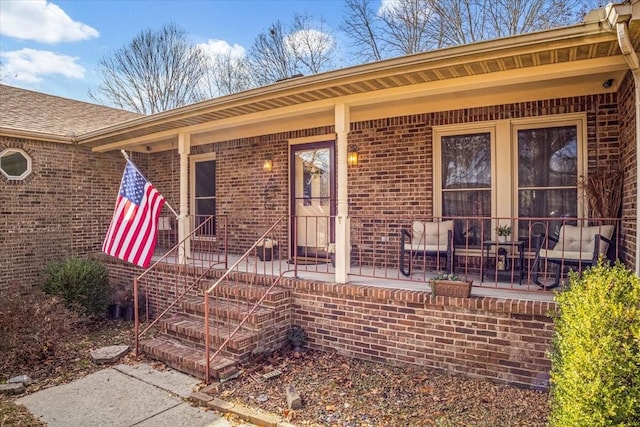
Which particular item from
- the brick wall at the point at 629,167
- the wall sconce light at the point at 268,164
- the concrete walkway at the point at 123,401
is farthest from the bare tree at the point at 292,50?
the concrete walkway at the point at 123,401

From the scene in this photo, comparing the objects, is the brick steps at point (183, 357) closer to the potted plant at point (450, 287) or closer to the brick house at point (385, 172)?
the brick house at point (385, 172)

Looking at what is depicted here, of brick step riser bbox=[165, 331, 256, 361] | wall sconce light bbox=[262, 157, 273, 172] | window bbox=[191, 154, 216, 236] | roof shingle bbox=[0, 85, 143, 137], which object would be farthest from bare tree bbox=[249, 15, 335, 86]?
brick step riser bbox=[165, 331, 256, 361]

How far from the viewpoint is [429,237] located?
561 centimetres

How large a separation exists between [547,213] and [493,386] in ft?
8.31

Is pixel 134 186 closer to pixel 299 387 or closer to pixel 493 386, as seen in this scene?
pixel 299 387

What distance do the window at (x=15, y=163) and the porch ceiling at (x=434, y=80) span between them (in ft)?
7.51

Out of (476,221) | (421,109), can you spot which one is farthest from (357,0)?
(476,221)

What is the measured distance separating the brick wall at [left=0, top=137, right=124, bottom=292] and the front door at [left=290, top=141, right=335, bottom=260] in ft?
13.6

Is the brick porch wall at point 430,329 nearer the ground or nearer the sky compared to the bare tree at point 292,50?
nearer the ground

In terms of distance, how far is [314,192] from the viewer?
7070mm

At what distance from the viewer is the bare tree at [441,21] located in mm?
11913

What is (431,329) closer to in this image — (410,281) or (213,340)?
(410,281)

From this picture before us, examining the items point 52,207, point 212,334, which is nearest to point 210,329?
point 212,334

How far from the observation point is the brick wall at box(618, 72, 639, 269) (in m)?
3.71
